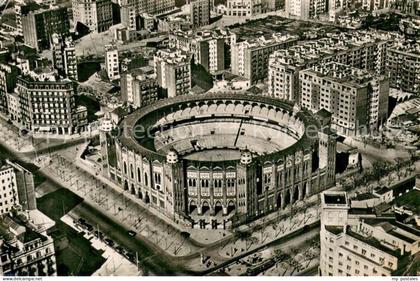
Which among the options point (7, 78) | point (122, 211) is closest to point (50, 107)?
point (7, 78)

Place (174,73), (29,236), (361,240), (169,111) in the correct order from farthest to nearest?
(174,73) < (169,111) < (29,236) < (361,240)

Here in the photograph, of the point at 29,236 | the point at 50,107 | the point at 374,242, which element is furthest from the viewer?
the point at 50,107

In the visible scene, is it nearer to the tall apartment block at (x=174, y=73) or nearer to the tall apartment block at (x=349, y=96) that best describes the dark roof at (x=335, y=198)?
the tall apartment block at (x=349, y=96)

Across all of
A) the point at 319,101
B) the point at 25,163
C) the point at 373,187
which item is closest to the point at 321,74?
the point at 319,101

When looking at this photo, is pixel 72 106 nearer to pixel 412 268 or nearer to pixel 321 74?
pixel 321 74

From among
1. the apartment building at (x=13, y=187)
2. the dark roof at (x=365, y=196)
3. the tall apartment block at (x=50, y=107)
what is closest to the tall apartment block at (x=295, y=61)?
the tall apartment block at (x=50, y=107)

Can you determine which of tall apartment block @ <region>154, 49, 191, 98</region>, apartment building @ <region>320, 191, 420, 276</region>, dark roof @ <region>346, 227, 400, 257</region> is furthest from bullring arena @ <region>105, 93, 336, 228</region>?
dark roof @ <region>346, 227, 400, 257</region>

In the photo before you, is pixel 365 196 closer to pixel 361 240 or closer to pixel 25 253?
pixel 361 240
